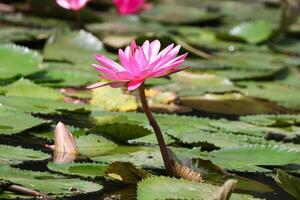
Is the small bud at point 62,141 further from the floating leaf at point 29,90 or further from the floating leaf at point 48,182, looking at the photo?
the floating leaf at point 29,90

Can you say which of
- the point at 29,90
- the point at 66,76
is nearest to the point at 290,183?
the point at 29,90

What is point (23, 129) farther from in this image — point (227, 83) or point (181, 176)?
point (227, 83)

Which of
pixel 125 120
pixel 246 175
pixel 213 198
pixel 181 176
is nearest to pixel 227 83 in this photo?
pixel 125 120

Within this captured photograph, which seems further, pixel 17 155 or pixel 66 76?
pixel 66 76

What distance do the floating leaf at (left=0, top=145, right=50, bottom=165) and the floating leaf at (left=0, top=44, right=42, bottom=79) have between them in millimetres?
563

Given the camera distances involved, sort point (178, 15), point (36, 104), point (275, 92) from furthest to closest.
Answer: point (178, 15) → point (275, 92) → point (36, 104)

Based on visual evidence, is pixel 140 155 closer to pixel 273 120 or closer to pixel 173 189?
pixel 173 189

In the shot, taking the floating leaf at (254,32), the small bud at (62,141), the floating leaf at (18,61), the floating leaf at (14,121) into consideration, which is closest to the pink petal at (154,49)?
the small bud at (62,141)

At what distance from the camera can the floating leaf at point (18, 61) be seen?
5.82ft

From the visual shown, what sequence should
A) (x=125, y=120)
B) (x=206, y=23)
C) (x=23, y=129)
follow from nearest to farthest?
(x=23, y=129)
(x=125, y=120)
(x=206, y=23)

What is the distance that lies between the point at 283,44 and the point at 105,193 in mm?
1969

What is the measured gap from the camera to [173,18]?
3.25 m

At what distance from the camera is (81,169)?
1114 millimetres

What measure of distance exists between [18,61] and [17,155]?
2.27ft
